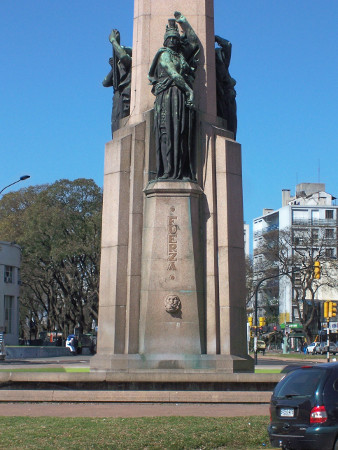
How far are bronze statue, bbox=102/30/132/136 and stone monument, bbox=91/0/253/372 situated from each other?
88 cm

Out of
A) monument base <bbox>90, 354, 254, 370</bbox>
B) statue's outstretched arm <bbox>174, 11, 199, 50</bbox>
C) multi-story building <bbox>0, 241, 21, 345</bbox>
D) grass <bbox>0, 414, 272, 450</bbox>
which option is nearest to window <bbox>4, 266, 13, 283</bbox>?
multi-story building <bbox>0, 241, 21, 345</bbox>

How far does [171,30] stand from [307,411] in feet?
34.1

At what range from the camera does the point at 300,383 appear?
38.8 feet

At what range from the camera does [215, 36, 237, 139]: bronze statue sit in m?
20.1

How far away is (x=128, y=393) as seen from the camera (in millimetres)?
15250

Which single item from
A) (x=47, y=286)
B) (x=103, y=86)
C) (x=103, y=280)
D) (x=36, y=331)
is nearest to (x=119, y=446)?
(x=103, y=280)

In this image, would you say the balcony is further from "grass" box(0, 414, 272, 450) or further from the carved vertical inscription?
"grass" box(0, 414, 272, 450)

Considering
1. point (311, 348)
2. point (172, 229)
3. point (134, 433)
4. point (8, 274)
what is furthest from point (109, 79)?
point (311, 348)

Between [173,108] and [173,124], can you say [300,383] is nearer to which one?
[173,124]

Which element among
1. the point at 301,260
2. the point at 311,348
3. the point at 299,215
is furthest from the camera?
the point at 299,215

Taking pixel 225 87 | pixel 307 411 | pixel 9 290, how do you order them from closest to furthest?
1. pixel 307 411
2. pixel 225 87
3. pixel 9 290

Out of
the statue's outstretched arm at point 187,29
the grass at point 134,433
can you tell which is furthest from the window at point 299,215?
the grass at point 134,433

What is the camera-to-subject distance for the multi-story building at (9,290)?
75750 mm

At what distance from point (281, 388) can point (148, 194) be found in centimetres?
721
